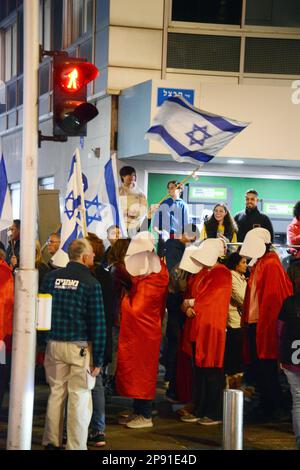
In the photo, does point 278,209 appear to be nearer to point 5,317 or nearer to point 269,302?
point 269,302

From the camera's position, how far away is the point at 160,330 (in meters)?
10.7

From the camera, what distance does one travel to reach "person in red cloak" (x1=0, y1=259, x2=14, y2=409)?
1034 cm

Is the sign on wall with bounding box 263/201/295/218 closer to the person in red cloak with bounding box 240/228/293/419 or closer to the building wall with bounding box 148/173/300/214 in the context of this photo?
the building wall with bounding box 148/173/300/214

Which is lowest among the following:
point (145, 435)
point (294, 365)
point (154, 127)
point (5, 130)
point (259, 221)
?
point (145, 435)

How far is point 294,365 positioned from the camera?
30.2 feet

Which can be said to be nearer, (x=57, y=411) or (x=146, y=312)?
(x=57, y=411)

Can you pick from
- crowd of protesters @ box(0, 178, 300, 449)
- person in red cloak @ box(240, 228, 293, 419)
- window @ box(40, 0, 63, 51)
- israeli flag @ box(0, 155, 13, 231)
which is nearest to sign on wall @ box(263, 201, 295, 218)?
crowd of protesters @ box(0, 178, 300, 449)

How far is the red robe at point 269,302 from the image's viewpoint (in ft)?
35.7

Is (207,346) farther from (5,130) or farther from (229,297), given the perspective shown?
(5,130)

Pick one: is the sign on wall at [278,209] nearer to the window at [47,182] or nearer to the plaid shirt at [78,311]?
the window at [47,182]

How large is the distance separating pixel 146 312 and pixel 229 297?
96 centimetres

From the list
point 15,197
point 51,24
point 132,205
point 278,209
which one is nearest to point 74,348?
point 132,205

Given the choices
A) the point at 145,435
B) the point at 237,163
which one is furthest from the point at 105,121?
the point at 145,435
